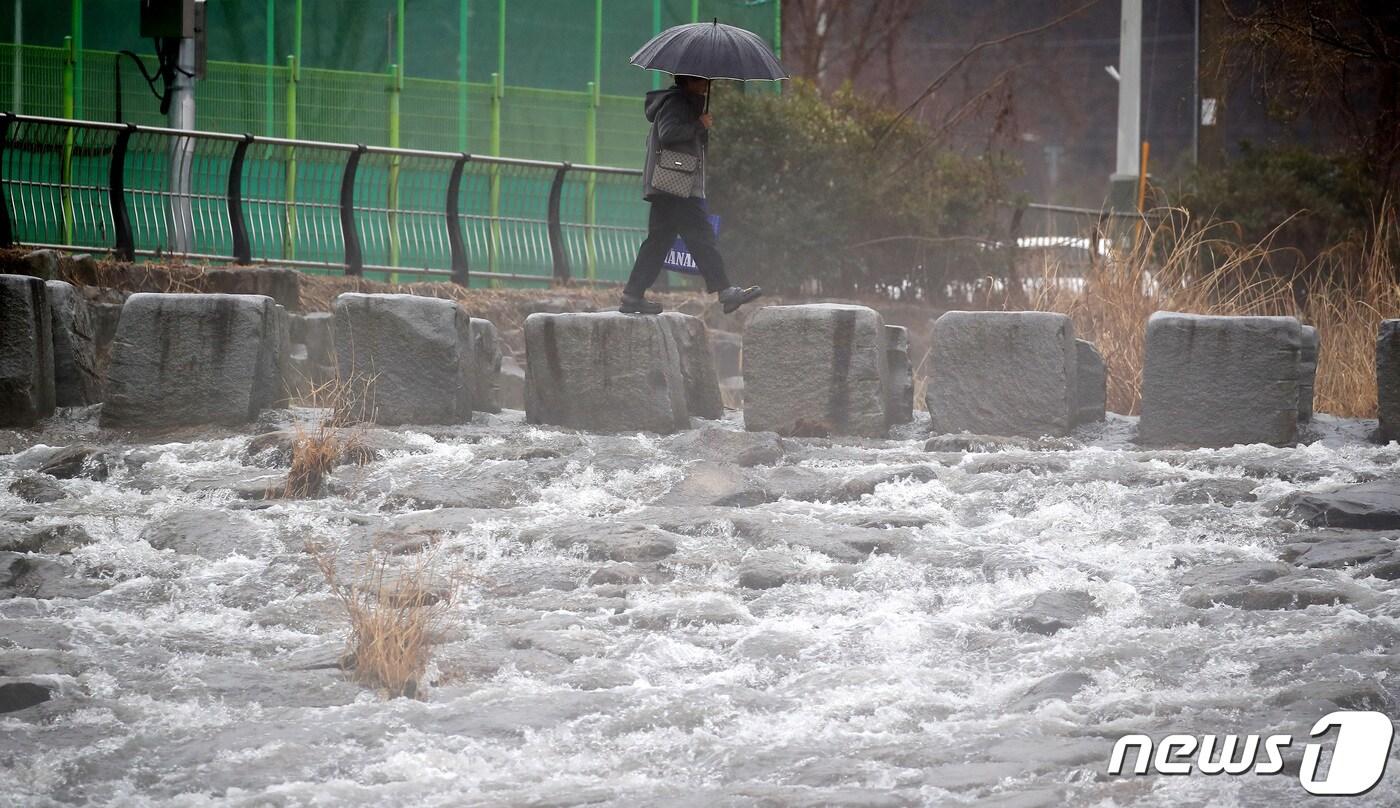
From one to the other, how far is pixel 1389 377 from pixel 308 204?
8.74 m

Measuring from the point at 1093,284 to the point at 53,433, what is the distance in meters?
6.00

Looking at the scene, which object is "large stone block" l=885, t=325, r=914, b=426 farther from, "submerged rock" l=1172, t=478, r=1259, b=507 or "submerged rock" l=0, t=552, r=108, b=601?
"submerged rock" l=0, t=552, r=108, b=601

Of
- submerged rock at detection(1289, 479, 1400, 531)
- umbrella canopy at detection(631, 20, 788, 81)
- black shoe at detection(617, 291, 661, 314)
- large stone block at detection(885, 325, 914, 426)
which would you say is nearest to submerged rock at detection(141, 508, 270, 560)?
black shoe at detection(617, 291, 661, 314)

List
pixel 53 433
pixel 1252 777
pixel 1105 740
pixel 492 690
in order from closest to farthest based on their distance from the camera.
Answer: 1. pixel 1252 777
2. pixel 1105 740
3. pixel 492 690
4. pixel 53 433

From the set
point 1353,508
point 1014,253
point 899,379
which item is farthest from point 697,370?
point 1014,253

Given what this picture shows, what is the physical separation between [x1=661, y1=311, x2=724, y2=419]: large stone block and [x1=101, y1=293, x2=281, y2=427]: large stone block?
2165mm

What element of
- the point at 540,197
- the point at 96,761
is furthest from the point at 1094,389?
the point at 540,197

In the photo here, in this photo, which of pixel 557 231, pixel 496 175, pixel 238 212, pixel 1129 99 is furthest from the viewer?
pixel 1129 99

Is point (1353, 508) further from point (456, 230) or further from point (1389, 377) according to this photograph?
point (456, 230)

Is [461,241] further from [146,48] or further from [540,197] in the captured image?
[146,48]

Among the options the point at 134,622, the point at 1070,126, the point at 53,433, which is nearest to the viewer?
the point at 134,622

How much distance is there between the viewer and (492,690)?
4.47 m

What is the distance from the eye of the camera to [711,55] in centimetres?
823

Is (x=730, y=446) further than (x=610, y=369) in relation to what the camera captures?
No
